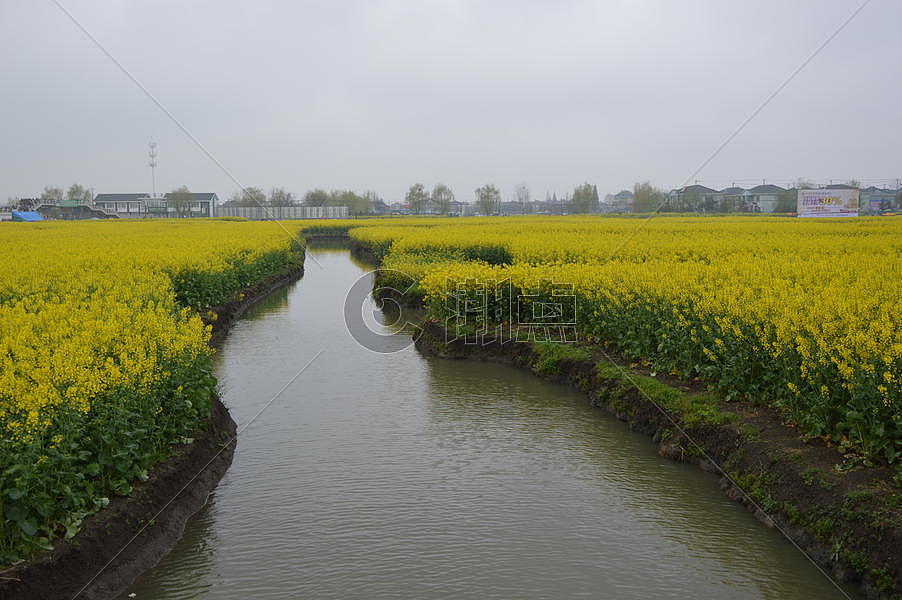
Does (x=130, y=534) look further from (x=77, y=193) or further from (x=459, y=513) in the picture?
(x=77, y=193)

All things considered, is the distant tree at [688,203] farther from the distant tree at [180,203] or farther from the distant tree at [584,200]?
the distant tree at [180,203]

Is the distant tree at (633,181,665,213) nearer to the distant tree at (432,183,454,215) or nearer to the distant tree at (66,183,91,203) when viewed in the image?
the distant tree at (432,183,454,215)

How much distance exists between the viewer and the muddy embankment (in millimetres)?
5621

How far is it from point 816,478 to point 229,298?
57.8ft

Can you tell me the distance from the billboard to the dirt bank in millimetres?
71691

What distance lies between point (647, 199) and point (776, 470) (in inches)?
4278

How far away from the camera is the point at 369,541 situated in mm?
7520

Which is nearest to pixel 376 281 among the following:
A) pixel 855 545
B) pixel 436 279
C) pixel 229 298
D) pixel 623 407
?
pixel 229 298

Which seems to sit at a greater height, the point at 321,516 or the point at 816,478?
the point at 816,478

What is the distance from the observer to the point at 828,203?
251ft

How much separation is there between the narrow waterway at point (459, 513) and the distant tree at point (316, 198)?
14212 centimetres

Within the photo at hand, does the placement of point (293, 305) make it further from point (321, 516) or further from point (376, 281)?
point (321, 516)

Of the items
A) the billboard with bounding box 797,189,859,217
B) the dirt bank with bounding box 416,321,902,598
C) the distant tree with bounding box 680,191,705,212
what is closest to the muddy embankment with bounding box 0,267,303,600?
the dirt bank with bounding box 416,321,902,598

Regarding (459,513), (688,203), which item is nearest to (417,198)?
(688,203)
